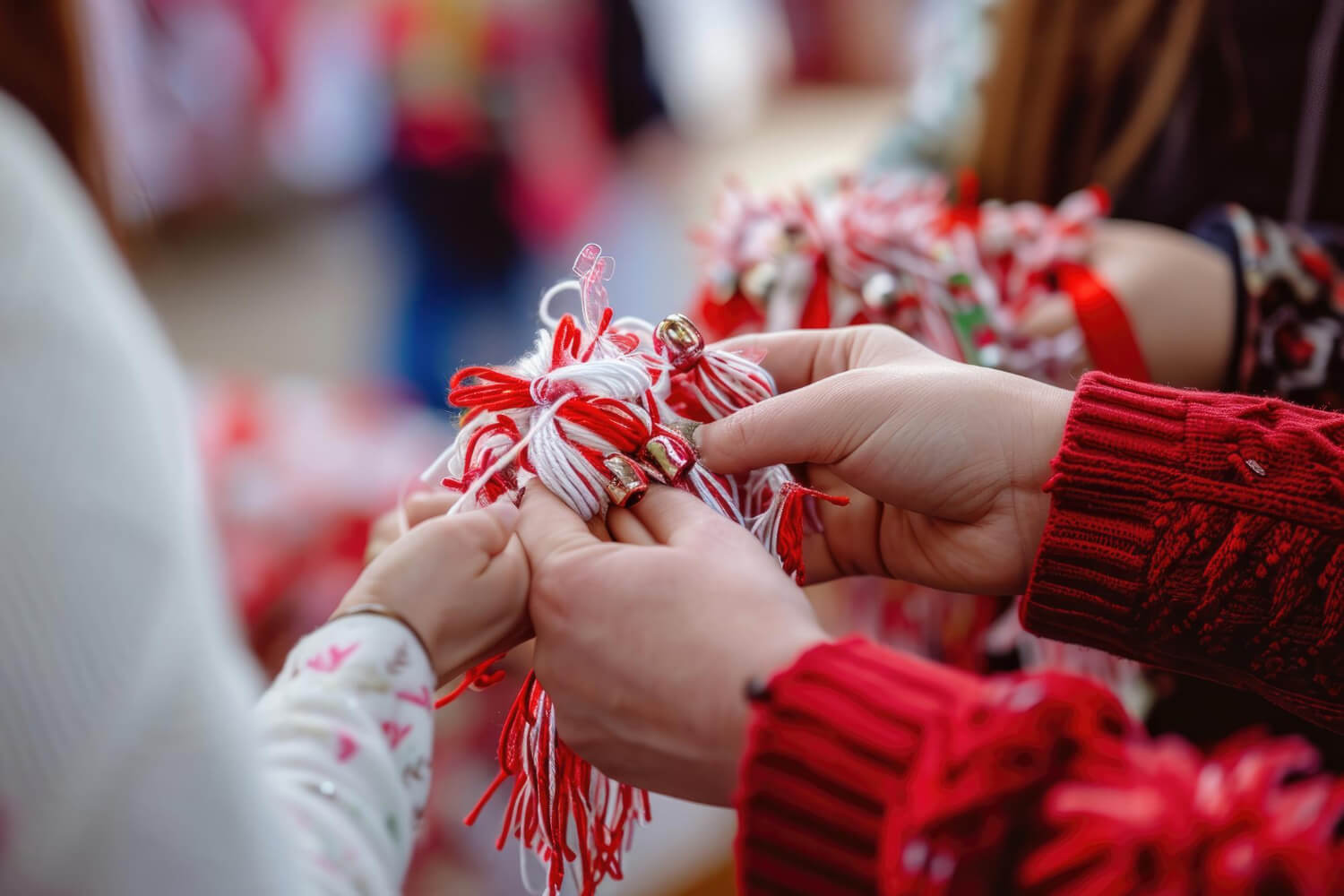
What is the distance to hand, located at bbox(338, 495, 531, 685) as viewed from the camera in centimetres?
51

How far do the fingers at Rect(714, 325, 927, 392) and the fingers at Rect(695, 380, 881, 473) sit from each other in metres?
0.07

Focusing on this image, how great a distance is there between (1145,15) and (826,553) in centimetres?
70

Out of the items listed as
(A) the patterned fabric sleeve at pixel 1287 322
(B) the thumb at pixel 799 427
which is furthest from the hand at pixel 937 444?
(A) the patterned fabric sleeve at pixel 1287 322

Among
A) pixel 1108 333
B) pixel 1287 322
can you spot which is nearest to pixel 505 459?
pixel 1108 333

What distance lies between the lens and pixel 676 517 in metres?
0.57

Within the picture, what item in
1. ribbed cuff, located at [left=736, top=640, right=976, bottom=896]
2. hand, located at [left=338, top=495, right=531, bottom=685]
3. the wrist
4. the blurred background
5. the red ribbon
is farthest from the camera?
the blurred background

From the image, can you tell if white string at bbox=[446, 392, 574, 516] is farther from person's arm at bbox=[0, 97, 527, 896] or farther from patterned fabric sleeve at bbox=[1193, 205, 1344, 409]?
patterned fabric sleeve at bbox=[1193, 205, 1344, 409]

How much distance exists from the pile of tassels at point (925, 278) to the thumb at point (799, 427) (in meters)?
0.22

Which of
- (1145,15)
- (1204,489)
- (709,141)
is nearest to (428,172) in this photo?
(709,141)

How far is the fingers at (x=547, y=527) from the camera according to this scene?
0.56m

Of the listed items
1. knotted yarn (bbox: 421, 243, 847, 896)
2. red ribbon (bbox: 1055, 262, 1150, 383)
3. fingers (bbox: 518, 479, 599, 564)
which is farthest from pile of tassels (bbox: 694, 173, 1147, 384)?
fingers (bbox: 518, 479, 599, 564)

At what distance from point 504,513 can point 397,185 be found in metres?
1.85

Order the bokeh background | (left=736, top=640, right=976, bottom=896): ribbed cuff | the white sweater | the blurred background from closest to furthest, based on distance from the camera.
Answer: the white sweater → (left=736, top=640, right=976, bottom=896): ribbed cuff → the blurred background → the bokeh background

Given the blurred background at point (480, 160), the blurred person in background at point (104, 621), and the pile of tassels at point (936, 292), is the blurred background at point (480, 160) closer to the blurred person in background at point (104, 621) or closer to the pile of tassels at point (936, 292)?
the pile of tassels at point (936, 292)
